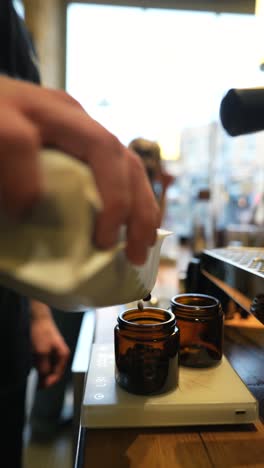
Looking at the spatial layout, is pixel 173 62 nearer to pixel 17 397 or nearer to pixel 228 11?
pixel 228 11

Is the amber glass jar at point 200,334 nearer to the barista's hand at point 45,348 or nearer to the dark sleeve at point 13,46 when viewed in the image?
the barista's hand at point 45,348

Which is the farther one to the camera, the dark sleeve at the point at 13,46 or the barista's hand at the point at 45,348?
the barista's hand at the point at 45,348

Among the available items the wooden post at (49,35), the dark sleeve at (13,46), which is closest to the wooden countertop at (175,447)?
the dark sleeve at (13,46)

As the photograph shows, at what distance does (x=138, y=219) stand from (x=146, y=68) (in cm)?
278

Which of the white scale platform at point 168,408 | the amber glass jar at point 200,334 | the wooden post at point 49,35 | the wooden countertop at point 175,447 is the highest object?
the wooden post at point 49,35

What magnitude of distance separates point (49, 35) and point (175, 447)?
2.43 m

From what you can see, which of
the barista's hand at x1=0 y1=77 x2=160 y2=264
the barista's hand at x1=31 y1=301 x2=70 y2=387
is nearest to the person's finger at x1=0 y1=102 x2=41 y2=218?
the barista's hand at x1=0 y1=77 x2=160 y2=264

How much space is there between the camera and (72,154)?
0.66ft

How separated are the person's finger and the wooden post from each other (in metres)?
1.77

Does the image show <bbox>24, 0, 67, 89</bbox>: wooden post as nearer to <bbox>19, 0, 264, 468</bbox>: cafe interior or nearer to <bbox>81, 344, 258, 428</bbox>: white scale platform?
<bbox>19, 0, 264, 468</bbox>: cafe interior

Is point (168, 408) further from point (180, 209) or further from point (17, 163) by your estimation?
point (180, 209)

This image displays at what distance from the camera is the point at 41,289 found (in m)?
0.19

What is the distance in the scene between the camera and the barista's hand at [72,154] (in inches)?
6.6

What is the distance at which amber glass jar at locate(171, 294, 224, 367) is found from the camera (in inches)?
17.4
